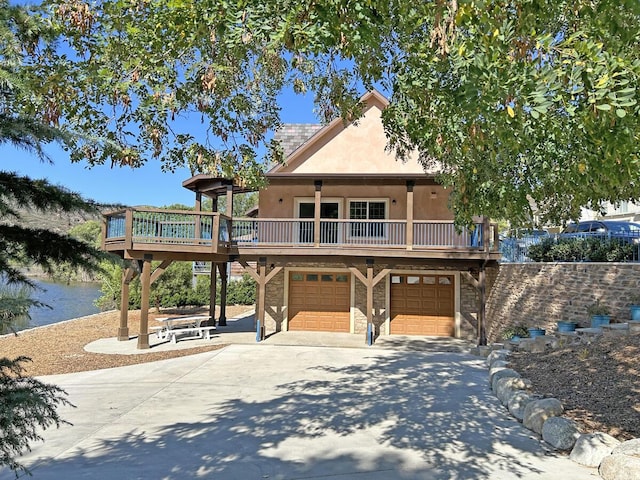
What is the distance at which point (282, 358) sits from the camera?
11227 mm

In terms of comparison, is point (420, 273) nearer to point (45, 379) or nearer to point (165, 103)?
point (45, 379)

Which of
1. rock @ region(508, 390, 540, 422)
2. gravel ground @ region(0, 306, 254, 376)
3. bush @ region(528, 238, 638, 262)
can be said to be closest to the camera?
rock @ region(508, 390, 540, 422)

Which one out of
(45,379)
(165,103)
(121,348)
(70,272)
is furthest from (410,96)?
(121,348)

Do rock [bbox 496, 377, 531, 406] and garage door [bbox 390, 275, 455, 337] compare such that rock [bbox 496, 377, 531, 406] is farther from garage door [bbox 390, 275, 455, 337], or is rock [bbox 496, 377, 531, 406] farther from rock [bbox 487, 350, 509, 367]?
garage door [bbox 390, 275, 455, 337]

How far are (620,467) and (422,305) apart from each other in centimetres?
1108

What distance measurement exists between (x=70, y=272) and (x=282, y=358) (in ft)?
29.3

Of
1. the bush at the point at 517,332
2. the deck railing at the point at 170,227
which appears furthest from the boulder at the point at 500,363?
the deck railing at the point at 170,227

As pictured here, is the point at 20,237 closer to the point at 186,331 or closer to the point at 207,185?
the point at 186,331

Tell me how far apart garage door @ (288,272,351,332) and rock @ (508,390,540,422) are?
359 inches

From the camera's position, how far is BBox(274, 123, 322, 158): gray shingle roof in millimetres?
17500

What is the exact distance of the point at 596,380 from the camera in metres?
7.09

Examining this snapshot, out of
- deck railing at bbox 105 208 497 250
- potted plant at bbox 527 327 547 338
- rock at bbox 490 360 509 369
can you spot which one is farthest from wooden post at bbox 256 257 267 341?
potted plant at bbox 527 327 547 338

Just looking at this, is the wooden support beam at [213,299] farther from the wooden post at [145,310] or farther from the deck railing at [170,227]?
the wooden post at [145,310]

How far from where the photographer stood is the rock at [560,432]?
542 cm
